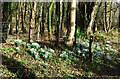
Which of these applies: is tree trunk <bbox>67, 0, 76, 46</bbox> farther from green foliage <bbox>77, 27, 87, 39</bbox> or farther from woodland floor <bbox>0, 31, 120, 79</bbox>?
green foliage <bbox>77, 27, 87, 39</bbox>

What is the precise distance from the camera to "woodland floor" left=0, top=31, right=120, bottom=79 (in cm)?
697

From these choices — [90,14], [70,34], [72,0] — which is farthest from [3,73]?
[90,14]

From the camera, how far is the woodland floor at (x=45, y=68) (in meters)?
6.97

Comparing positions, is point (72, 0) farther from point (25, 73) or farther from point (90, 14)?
point (25, 73)

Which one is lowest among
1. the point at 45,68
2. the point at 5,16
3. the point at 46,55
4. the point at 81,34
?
the point at 45,68

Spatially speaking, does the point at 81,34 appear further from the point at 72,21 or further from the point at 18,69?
the point at 18,69

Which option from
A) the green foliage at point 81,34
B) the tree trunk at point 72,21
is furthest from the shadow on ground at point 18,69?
the green foliage at point 81,34

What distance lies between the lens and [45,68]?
315 inches

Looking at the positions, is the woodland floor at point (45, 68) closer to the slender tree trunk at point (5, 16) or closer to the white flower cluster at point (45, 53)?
the white flower cluster at point (45, 53)

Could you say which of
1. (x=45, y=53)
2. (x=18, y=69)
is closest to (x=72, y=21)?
(x=45, y=53)

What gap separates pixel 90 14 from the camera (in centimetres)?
1282

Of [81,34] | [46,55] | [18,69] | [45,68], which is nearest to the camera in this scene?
[18,69]

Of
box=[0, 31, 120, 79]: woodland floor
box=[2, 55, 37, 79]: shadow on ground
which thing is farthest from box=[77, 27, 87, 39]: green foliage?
box=[2, 55, 37, 79]: shadow on ground

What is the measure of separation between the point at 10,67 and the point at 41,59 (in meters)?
2.21
